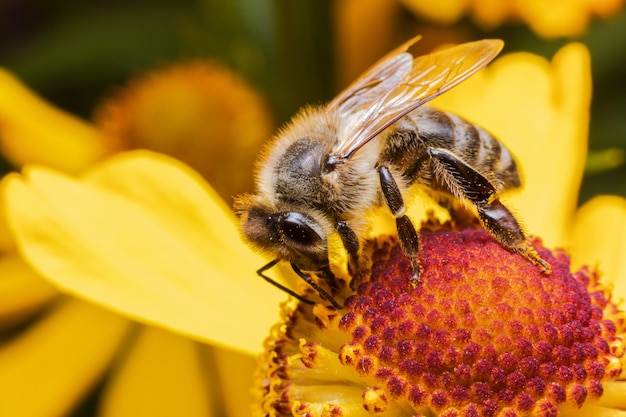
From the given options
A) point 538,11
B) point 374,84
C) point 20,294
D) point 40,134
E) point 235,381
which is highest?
point 374,84

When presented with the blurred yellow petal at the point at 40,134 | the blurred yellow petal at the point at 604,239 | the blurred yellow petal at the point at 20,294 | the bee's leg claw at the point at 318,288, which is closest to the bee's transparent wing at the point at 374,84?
the bee's leg claw at the point at 318,288

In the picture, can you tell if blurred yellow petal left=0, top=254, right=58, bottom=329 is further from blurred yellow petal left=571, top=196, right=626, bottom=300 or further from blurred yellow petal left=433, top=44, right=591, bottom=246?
blurred yellow petal left=571, top=196, right=626, bottom=300

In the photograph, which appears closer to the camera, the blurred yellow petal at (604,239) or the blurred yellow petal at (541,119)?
the blurred yellow petal at (604,239)

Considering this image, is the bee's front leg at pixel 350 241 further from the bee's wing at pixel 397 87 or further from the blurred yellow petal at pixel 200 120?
the blurred yellow petal at pixel 200 120

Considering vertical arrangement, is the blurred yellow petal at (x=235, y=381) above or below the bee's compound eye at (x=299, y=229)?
below

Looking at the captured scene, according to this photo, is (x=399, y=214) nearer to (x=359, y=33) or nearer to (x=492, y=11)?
(x=492, y=11)

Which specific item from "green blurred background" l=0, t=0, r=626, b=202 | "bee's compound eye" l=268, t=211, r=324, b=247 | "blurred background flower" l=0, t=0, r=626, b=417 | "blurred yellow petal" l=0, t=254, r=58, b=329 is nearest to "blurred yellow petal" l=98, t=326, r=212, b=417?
"blurred background flower" l=0, t=0, r=626, b=417

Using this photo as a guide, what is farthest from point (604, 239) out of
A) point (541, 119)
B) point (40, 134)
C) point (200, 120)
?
point (40, 134)
